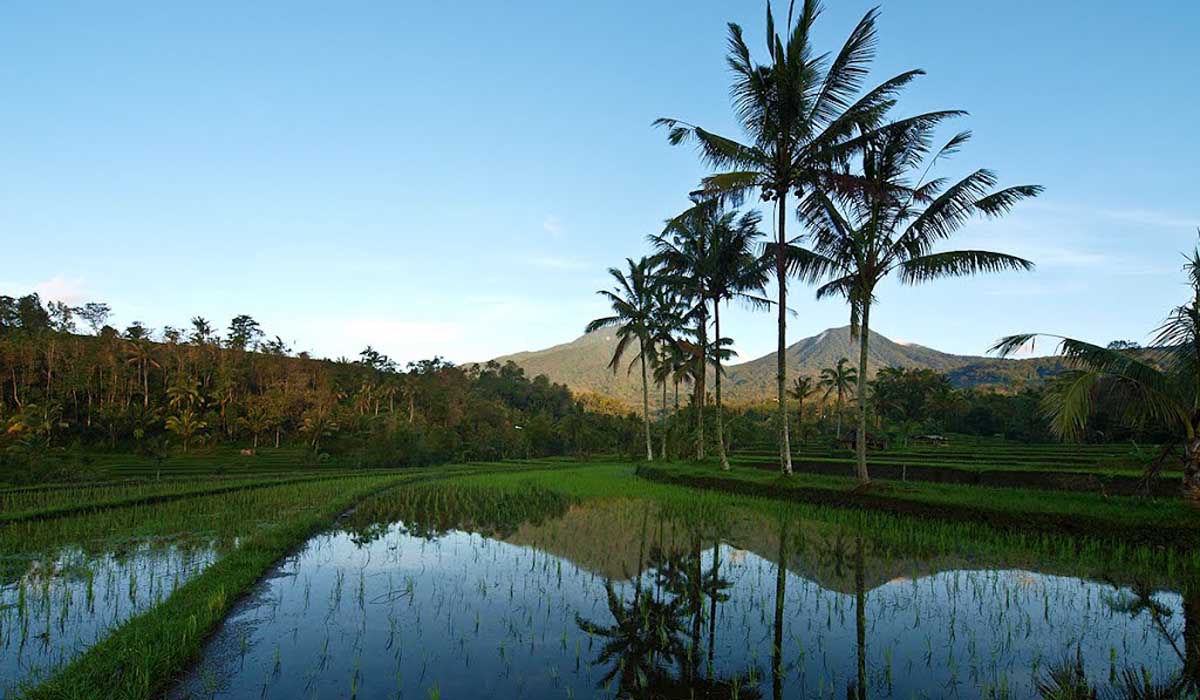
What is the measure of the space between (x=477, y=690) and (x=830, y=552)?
7.57 meters

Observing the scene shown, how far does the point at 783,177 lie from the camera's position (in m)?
17.7

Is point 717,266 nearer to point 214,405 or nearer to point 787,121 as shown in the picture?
point 787,121

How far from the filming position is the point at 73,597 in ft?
24.7

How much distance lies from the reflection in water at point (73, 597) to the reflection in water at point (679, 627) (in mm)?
1324

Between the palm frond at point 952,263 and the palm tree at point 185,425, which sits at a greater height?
the palm frond at point 952,263

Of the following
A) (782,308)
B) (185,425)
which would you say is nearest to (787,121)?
(782,308)

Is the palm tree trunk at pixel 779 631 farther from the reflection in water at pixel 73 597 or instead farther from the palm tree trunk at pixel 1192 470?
the palm tree trunk at pixel 1192 470

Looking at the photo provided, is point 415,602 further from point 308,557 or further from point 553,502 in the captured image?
point 553,502

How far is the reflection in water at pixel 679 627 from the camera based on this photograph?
5105mm

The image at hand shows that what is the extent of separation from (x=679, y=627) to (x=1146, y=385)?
37.7 feet

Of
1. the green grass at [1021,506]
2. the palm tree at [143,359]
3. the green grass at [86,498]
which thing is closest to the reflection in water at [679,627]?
the green grass at [1021,506]

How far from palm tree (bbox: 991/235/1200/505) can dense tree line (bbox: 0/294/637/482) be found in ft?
130

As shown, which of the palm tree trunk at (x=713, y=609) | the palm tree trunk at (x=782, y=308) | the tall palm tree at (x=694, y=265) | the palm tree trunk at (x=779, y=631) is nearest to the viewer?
the palm tree trunk at (x=779, y=631)

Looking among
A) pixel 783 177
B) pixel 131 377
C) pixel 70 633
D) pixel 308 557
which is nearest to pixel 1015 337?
pixel 783 177
